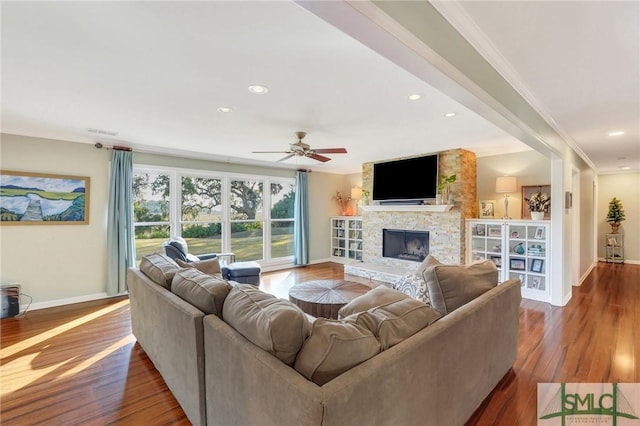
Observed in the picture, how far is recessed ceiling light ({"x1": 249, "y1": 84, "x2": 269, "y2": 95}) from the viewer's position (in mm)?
2523

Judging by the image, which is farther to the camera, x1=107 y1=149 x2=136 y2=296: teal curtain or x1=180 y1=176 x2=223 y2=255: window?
x1=180 y1=176 x2=223 y2=255: window

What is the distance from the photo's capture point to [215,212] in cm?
588

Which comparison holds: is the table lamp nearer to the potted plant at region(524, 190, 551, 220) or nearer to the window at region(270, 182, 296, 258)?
the potted plant at region(524, 190, 551, 220)

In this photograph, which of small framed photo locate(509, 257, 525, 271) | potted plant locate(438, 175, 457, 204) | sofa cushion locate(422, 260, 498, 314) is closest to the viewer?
sofa cushion locate(422, 260, 498, 314)

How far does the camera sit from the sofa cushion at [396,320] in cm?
136

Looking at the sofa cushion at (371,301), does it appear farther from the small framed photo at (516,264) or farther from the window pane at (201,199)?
the window pane at (201,199)

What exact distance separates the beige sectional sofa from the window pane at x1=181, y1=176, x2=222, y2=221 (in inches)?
136

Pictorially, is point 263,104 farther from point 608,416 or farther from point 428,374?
point 608,416

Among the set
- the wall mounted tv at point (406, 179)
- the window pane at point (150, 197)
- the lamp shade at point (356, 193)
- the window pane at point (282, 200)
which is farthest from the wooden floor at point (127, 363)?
the lamp shade at point (356, 193)

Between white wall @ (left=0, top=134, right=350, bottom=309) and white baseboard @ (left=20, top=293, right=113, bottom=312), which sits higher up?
white wall @ (left=0, top=134, right=350, bottom=309)

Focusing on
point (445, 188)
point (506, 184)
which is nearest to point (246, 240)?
point (445, 188)

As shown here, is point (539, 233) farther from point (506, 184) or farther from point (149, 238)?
point (149, 238)

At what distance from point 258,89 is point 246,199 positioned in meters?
3.99

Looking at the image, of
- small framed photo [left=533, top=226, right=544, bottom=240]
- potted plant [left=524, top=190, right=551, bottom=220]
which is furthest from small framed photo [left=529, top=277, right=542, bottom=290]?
Result: potted plant [left=524, top=190, right=551, bottom=220]
